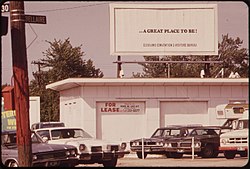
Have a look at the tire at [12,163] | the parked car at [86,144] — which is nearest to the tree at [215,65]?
the parked car at [86,144]

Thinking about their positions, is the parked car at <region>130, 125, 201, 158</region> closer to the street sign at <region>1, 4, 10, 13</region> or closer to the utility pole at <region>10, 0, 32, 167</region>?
the utility pole at <region>10, 0, 32, 167</region>

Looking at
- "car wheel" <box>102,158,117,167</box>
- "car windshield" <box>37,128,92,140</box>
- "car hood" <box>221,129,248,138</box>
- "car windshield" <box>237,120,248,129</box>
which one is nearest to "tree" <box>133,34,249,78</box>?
"car windshield" <box>237,120,248,129</box>

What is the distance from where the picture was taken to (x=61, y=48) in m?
11.3

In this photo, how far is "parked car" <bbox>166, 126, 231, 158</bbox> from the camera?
39.2 ft

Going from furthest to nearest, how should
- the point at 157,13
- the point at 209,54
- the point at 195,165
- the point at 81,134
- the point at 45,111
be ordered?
the point at 45,111, the point at 81,134, the point at 209,54, the point at 157,13, the point at 195,165

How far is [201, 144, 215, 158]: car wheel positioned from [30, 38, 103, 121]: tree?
93.3 inches

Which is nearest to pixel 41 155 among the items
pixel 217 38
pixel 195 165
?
pixel 195 165

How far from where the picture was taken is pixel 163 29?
12336 millimetres

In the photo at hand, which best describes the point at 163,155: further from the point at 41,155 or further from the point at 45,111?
the point at 45,111

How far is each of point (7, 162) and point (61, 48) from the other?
6.87 ft

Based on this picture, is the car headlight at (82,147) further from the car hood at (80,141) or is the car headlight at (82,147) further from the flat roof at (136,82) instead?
the flat roof at (136,82)

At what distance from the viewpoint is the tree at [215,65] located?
34.2ft

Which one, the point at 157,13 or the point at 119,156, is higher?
the point at 157,13

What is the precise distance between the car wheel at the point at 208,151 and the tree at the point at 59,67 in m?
2.37
